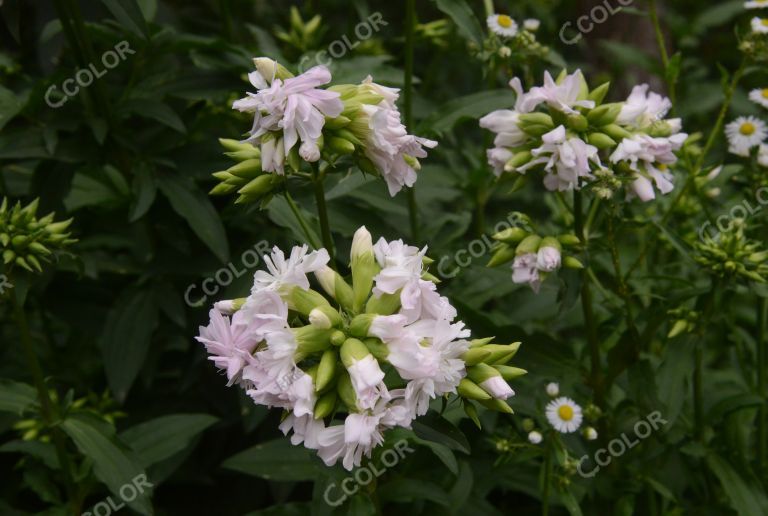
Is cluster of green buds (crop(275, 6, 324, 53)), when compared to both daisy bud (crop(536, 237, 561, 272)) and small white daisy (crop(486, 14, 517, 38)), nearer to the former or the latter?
small white daisy (crop(486, 14, 517, 38))

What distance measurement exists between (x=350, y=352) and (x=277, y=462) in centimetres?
87

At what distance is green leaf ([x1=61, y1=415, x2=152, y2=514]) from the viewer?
2.02 meters

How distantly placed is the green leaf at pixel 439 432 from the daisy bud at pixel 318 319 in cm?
32

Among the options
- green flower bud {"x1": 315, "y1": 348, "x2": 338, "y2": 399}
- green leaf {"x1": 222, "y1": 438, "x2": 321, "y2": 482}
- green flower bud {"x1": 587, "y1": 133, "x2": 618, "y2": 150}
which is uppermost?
green flower bud {"x1": 315, "y1": 348, "x2": 338, "y2": 399}

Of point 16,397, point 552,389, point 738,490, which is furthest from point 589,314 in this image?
point 16,397

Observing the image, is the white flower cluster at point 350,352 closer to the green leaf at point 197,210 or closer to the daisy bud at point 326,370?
the daisy bud at point 326,370

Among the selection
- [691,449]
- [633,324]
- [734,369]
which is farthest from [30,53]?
[734,369]

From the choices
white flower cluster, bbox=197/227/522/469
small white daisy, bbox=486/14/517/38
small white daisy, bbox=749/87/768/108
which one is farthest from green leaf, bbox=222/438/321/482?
small white daisy, bbox=749/87/768/108

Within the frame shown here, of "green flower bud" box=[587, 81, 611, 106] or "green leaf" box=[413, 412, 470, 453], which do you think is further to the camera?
"green flower bud" box=[587, 81, 611, 106]

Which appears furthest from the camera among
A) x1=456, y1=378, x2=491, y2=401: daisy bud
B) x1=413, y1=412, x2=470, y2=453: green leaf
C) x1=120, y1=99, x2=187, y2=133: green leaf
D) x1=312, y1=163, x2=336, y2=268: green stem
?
x1=120, y1=99, x2=187, y2=133: green leaf

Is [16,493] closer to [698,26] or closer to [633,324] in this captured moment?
Answer: [633,324]

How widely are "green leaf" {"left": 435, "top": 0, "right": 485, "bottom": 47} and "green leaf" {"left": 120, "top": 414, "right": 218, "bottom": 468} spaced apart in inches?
45.5

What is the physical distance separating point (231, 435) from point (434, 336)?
1586 millimetres

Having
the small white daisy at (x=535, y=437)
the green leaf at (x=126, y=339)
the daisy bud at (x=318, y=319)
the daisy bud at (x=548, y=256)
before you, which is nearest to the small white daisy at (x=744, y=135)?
the daisy bud at (x=548, y=256)
